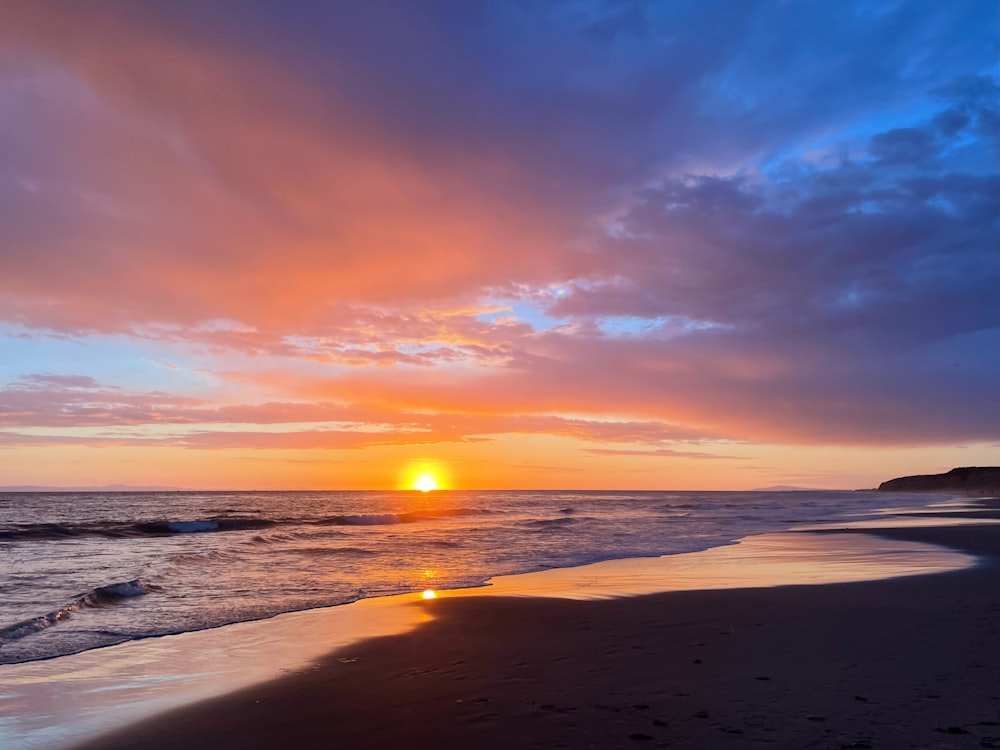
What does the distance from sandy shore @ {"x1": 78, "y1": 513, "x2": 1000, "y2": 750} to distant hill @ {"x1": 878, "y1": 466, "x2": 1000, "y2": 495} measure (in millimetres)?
134186

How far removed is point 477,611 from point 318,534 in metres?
25.5

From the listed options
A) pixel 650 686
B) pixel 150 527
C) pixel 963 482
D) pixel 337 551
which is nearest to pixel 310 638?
pixel 650 686

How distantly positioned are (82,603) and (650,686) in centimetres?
1177

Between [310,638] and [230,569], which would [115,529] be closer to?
[230,569]

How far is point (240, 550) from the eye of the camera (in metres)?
26.0

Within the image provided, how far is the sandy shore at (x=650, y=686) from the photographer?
5559 mm

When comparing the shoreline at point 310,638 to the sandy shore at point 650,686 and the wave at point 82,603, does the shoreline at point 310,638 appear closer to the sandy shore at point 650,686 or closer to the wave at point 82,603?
the sandy shore at point 650,686

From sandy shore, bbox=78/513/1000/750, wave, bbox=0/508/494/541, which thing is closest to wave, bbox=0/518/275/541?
wave, bbox=0/508/494/541

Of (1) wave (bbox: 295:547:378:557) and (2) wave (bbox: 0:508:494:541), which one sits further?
(2) wave (bbox: 0:508:494:541)

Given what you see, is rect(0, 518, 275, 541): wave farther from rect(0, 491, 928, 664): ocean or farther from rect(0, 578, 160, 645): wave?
rect(0, 578, 160, 645): wave

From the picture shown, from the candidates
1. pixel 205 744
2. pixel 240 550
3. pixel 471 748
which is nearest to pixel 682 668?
pixel 471 748

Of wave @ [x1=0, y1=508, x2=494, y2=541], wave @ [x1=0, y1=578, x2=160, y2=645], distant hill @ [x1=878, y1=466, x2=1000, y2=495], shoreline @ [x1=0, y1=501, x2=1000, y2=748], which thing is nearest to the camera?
shoreline @ [x1=0, y1=501, x2=1000, y2=748]

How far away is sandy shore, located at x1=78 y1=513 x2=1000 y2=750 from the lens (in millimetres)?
5559

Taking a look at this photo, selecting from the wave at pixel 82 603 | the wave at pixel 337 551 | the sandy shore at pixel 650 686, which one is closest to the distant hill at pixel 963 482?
the wave at pixel 337 551
